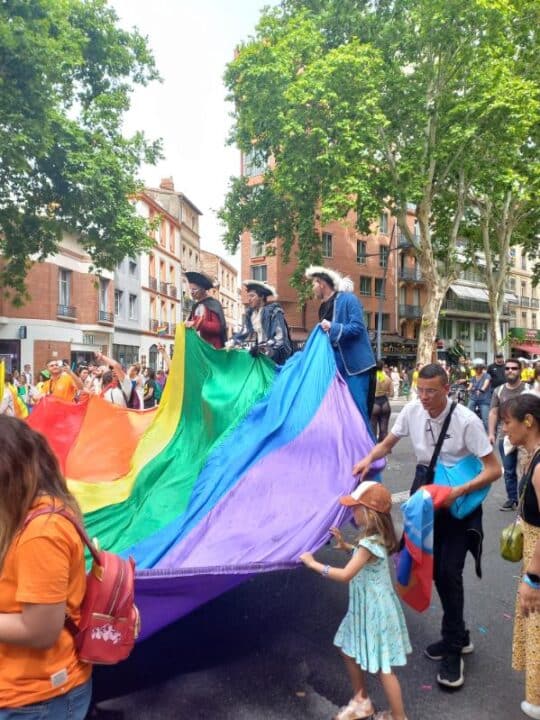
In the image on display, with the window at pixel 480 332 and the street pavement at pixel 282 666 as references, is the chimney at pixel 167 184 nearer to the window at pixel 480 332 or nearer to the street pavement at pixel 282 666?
the window at pixel 480 332

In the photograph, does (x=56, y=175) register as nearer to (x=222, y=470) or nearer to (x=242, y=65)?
(x=242, y=65)

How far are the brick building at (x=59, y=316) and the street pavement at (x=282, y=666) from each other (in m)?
26.1

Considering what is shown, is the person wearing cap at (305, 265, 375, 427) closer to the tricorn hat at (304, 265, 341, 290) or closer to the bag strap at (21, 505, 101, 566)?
the tricorn hat at (304, 265, 341, 290)

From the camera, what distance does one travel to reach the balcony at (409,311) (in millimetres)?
49500

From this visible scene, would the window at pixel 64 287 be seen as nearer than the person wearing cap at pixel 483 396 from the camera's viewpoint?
No

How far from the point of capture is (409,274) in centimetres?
4991

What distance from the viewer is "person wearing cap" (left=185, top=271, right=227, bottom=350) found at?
6.28 meters

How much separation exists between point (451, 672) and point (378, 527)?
1.19 m

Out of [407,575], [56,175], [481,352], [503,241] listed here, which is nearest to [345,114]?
[56,175]

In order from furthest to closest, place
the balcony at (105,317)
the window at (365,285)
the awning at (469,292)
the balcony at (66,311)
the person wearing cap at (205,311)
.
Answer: the awning at (469,292) < the window at (365,285) < the balcony at (105,317) < the balcony at (66,311) < the person wearing cap at (205,311)

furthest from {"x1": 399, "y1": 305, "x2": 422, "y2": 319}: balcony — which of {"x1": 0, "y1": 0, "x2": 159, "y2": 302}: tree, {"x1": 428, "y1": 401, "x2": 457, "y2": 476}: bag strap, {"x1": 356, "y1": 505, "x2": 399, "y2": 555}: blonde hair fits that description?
{"x1": 356, "y1": 505, "x2": 399, "y2": 555}: blonde hair

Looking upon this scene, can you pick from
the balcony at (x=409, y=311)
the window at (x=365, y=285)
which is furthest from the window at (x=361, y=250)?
the balcony at (x=409, y=311)

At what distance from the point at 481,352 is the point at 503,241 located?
28.0m

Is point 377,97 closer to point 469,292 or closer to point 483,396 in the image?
point 483,396
